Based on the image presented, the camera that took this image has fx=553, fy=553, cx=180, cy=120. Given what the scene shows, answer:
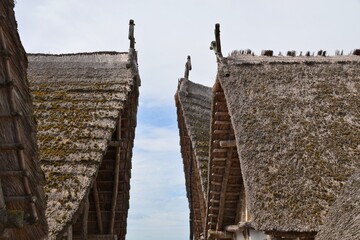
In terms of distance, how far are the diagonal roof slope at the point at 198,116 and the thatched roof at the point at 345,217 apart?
20.6 feet

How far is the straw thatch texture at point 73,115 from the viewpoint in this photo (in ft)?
23.9

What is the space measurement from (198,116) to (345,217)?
979cm

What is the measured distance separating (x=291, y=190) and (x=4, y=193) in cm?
449

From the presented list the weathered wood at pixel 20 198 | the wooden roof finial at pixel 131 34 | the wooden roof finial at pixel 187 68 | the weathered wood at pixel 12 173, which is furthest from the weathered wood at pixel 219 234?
the weathered wood at pixel 12 173

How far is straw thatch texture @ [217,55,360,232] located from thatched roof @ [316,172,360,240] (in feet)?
0.93

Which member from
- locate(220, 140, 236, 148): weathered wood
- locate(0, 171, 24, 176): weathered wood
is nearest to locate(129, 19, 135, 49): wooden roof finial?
locate(220, 140, 236, 148): weathered wood

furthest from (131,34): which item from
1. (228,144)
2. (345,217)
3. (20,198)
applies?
(20,198)

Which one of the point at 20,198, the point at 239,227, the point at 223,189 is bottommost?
the point at 239,227

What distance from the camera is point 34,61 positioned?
13.2 metres

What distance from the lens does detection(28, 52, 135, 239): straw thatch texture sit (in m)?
7.29

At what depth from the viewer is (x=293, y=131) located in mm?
9227

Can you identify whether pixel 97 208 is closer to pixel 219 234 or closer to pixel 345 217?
pixel 219 234

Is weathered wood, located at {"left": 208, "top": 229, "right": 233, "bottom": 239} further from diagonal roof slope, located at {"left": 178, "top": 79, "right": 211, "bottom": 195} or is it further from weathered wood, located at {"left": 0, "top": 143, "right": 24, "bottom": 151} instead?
weathered wood, located at {"left": 0, "top": 143, "right": 24, "bottom": 151}

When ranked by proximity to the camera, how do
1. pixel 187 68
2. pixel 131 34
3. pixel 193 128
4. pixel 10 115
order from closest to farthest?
1. pixel 10 115
2. pixel 131 34
3. pixel 193 128
4. pixel 187 68
